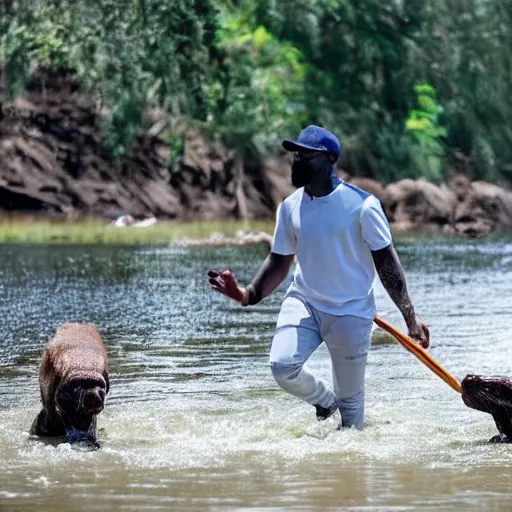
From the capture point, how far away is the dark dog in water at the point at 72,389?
289 inches

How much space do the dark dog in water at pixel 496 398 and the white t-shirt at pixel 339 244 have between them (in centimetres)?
70

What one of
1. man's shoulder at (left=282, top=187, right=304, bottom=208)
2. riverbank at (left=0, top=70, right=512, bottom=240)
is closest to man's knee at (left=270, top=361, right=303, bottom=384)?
man's shoulder at (left=282, top=187, right=304, bottom=208)

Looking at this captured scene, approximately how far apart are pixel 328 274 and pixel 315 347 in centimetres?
44

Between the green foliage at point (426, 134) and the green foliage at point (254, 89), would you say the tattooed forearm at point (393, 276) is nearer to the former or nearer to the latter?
the green foliage at point (254, 89)

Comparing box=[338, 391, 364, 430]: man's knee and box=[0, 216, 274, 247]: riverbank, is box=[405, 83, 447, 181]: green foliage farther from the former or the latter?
box=[338, 391, 364, 430]: man's knee

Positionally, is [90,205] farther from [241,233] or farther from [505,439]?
[505,439]

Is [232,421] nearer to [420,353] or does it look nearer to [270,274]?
[270,274]

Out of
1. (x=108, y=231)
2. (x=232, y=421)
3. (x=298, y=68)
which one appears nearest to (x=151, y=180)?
(x=108, y=231)

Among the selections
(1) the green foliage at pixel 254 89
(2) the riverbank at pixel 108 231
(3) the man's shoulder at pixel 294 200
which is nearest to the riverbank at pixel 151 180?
(1) the green foliage at pixel 254 89

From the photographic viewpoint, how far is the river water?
6270 millimetres

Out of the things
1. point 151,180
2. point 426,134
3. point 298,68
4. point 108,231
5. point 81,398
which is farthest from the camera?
point 426,134

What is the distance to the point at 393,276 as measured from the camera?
7.43 m

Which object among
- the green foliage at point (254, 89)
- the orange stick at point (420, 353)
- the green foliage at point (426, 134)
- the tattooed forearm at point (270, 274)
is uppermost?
the tattooed forearm at point (270, 274)

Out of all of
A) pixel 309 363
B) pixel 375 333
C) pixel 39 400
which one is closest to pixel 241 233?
pixel 375 333
